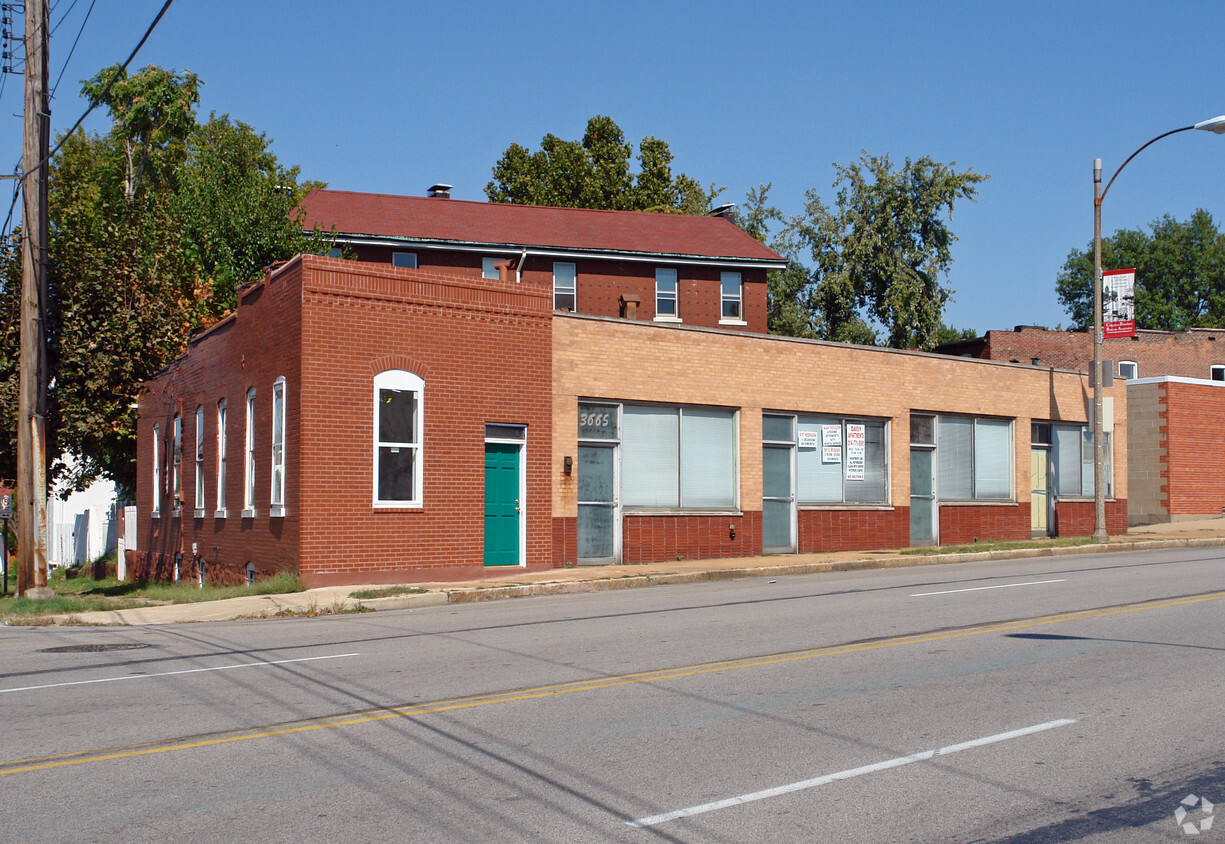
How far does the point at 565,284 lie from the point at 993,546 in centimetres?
1806

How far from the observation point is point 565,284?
125 feet

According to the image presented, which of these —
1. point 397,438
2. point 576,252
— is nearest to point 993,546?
point 397,438

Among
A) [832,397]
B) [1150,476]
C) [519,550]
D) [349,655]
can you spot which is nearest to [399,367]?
[519,550]

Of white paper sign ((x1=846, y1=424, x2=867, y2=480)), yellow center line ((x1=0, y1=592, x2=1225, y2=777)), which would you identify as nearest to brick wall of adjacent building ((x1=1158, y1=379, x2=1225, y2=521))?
white paper sign ((x1=846, y1=424, x2=867, y2=480))

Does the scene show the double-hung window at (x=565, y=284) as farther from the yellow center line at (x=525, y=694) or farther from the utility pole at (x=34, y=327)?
the yellow center line at (x=525, y=694)

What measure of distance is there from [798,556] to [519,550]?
6.36m

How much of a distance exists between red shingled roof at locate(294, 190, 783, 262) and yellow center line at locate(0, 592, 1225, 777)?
26.6 m

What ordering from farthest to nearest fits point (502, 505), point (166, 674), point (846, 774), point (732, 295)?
point (732, 295) → point (502, 505) → point (166, 674) → point (846, 774)

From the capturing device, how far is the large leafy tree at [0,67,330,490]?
23.4m

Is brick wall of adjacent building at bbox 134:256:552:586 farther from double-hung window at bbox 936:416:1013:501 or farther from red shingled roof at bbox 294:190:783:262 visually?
red shingled roof at bbox 294:190:783:262

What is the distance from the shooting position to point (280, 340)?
1905 centimetres

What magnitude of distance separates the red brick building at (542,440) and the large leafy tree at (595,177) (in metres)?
30.4

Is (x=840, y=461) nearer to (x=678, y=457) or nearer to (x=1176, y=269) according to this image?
(x=678, y=457)

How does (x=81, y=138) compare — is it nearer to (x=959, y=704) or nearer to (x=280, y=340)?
(x=280, y=340)
